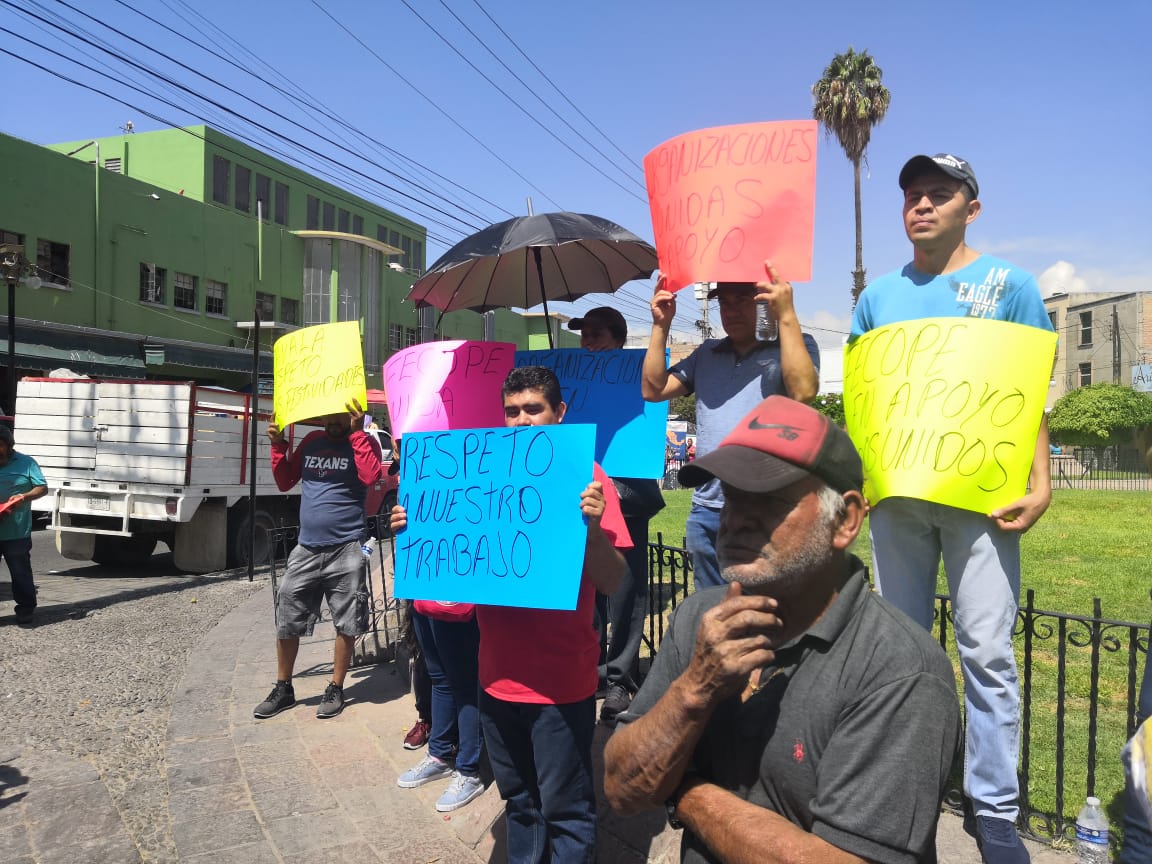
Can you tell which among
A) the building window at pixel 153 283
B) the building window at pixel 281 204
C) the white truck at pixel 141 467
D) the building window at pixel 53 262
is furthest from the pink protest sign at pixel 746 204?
the building window at pixel 281 204

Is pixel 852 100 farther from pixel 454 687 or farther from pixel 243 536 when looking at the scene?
A: pixel 454 687

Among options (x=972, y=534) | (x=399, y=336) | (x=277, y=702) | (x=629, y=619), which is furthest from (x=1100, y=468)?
(x=972, y=534)

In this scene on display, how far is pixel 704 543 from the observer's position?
3.54 m

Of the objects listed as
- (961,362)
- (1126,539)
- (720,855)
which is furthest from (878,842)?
(1126,539)

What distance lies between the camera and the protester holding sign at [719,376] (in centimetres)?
331

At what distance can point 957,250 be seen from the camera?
9.73ft

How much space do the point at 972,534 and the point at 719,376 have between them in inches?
44.4

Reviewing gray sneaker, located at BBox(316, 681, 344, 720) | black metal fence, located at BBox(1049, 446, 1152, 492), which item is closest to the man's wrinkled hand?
gray sneaker, located at BBox(316, 681, 344, 720)

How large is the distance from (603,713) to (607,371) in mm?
1819

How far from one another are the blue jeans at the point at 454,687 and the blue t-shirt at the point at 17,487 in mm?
6116

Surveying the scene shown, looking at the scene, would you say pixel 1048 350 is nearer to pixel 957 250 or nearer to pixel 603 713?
pixel 957 250

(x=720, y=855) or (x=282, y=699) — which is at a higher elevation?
(x=720, y=855)

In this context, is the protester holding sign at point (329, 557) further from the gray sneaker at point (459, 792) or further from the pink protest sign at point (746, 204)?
the pink protest sign at point (746, 204)

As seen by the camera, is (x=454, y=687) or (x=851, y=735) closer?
(x=851, y=735)
